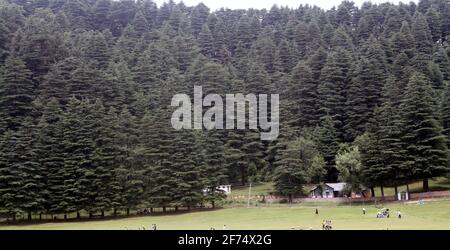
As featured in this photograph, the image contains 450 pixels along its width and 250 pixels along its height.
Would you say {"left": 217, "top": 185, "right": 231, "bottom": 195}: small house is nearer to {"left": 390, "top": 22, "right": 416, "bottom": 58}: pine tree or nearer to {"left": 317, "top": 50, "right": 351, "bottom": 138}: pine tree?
{"left": 317, "top": 50, "right": 351, "bottom": 138}: pine tree

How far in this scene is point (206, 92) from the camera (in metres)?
78.4

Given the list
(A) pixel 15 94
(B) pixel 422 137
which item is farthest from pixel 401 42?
(A) pixel 15 94

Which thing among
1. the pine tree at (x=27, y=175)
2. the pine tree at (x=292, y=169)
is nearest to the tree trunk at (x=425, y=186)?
the pine tree at (x=292, y=169)

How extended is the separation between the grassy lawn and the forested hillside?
4172 millimetres

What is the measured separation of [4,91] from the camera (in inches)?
2677

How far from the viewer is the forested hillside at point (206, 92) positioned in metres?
56.0

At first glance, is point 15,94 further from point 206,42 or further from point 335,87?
point 206,42

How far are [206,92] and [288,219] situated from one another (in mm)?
36264

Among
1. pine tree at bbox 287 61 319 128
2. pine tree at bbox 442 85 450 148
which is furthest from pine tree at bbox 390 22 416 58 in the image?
pine tree at bbox 442 85 450 148

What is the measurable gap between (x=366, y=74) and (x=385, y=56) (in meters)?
12.2

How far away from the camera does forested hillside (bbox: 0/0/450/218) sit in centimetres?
5597

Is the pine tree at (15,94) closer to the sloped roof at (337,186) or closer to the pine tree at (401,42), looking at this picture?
the sloped roof at (337,186)
